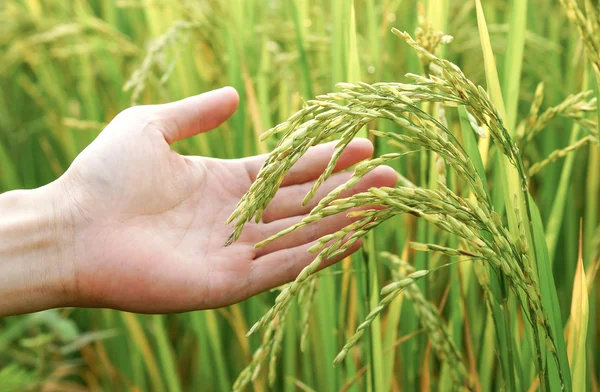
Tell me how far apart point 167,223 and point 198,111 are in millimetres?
251

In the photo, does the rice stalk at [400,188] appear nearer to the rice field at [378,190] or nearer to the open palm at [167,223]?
the rice field at [378,190]

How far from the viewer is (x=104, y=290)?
1291 millimetres

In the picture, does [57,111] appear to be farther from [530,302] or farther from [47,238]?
[530,302]

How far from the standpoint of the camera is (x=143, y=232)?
131 cm

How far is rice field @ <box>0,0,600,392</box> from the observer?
804 millimetres

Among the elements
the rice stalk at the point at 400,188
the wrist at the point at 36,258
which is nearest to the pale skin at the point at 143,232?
the wrist at the point at 36,258

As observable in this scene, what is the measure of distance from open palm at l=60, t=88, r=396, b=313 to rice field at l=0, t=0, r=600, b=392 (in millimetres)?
75

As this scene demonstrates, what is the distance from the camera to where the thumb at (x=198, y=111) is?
1.36 metres

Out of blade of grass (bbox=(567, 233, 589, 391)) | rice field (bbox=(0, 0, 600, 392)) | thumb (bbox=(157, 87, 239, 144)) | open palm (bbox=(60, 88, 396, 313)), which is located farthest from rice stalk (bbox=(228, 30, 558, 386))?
thumb (bbox=(157, 87, 239, 144))

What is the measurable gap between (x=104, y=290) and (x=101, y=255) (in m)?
0.07

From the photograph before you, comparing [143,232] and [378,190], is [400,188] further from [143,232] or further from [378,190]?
→ [143,232]

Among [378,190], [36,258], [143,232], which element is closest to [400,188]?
[378,190]

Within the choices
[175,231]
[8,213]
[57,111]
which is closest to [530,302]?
[175,231]

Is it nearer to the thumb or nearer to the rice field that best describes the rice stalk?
the rice field
